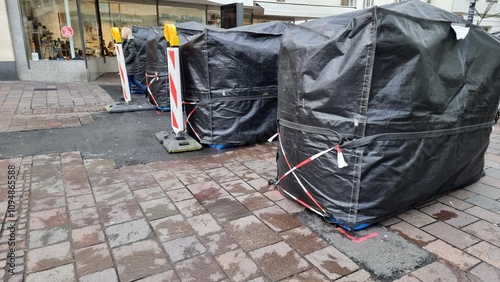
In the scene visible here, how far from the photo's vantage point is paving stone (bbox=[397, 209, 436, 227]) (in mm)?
2756

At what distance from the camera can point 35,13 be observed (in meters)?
10.3

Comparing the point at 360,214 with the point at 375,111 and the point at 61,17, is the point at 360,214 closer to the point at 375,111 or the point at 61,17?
the point at 375,111

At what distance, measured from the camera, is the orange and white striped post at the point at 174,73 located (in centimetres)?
457

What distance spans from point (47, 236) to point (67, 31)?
1018cm

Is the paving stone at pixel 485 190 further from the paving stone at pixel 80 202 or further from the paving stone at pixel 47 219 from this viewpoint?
the paving stone at pixel 47 219

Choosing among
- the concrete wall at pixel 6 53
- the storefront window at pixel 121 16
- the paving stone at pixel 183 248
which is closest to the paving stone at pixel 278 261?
the paving stone at pixel 183 248

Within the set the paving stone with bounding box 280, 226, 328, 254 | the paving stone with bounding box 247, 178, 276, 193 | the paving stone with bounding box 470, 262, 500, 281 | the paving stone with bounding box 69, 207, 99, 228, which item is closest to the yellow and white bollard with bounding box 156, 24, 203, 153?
the paving stone with bounding box 247, 178, 276, 193

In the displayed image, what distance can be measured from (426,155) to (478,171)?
1306 mm

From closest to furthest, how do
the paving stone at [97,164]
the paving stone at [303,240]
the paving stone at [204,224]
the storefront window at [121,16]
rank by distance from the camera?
the paving stone at [303,240]
the paving stone at [204,224]
the paving stone at [97,164]
the storefront window at [121,16]

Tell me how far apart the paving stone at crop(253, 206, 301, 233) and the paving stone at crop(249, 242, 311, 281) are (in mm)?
242

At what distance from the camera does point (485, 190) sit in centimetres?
341

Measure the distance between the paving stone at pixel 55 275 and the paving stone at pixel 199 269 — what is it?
66 cm

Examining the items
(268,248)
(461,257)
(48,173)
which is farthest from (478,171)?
(48,173)

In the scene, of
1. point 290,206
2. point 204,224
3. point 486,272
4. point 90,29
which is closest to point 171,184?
point 204,224
